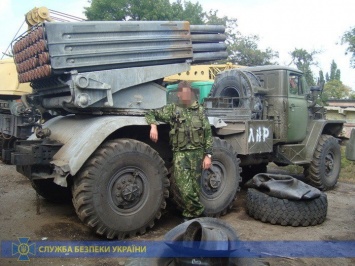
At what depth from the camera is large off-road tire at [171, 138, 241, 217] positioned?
4.99 meters

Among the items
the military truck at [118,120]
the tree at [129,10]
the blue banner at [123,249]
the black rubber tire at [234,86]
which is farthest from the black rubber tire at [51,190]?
the tree at [129,10]

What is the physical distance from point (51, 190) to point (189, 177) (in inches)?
95.3

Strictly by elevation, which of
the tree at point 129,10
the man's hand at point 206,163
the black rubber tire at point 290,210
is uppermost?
the tree at point 129,10

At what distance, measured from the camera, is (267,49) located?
3000 cm

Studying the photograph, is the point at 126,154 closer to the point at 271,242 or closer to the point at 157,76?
the point at 157,76

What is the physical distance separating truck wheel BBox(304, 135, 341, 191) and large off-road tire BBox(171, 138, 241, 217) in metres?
2.46

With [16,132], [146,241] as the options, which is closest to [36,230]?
[146,241]

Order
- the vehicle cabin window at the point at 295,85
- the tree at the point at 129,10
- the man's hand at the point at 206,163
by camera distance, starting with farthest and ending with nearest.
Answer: the tree at the point at 129,10 < the vehicle cabin window at the point at 295,85 < the man's hand at the point at 206,163

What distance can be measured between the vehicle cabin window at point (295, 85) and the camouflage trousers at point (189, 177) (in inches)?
118

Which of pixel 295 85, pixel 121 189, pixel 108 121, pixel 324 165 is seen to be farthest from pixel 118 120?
pixel 324 165

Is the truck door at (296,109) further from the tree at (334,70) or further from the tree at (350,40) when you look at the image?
the tree at (334,70)

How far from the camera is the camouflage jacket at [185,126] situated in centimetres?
444

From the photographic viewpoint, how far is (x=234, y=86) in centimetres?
638

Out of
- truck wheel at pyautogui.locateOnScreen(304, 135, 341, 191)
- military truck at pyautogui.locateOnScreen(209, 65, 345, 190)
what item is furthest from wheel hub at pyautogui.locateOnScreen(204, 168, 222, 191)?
truck wheel at pyautogui.locateOnScreen(304, 135, 341, 191)
